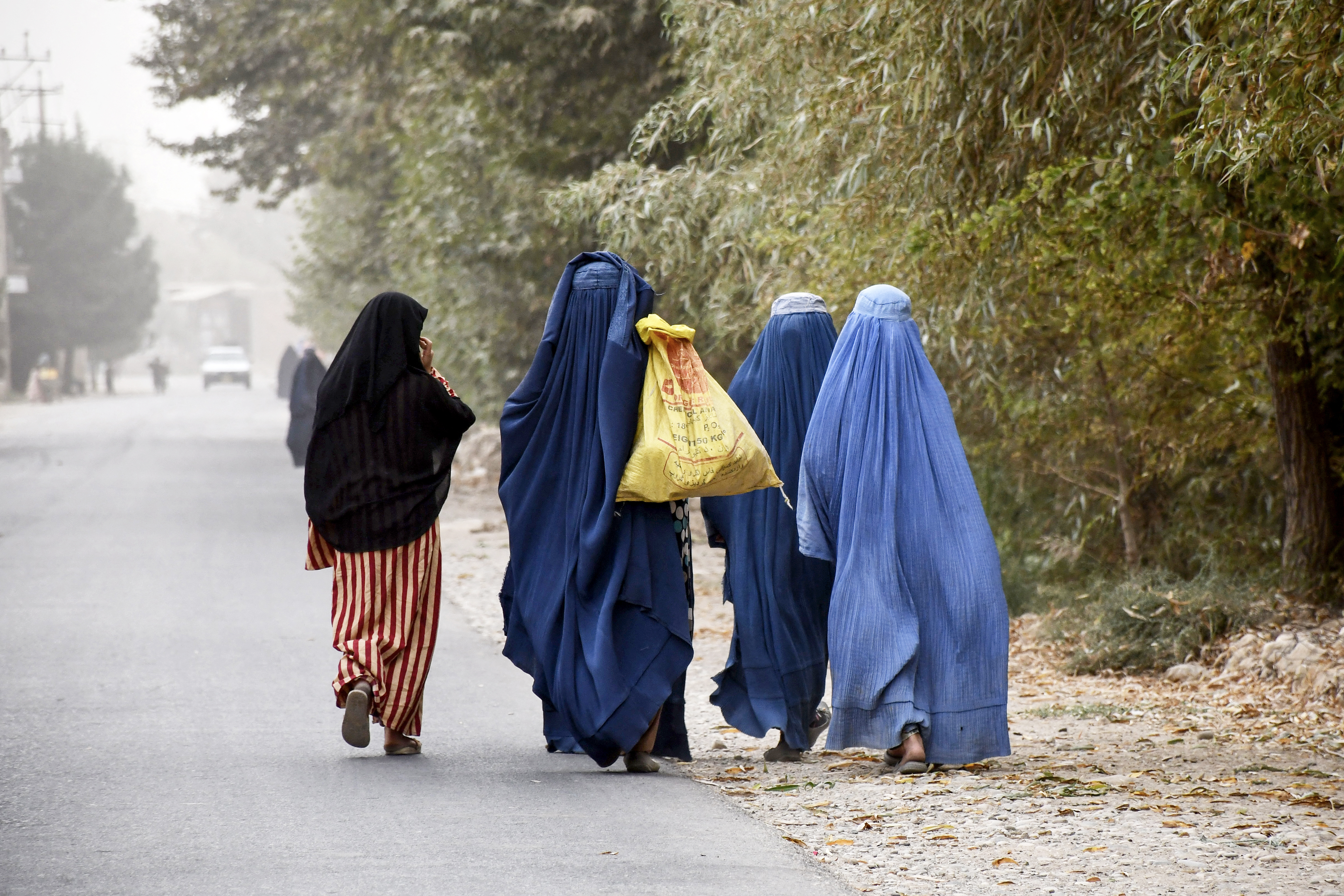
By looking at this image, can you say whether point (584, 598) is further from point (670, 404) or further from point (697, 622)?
point (697, 622)

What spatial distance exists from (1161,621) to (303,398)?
14477mm

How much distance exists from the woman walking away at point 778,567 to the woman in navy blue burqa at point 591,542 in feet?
1.02

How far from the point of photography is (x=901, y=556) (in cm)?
536

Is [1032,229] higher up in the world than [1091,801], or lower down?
higher up

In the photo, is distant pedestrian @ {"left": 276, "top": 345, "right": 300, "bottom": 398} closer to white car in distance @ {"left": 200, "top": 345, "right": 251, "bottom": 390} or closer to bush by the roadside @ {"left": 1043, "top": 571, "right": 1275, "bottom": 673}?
bush by the roadside @ {"left": 1043, "top": 571, "right": 1275, "bottom": 673}

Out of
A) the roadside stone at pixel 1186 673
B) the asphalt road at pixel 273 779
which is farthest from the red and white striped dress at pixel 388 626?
the roadside stone at pixel 1186 673

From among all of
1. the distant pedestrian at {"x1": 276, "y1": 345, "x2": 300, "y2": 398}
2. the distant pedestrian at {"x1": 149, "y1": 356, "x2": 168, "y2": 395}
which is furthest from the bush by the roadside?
the distant pedestrian at {"x1": 149, "y1": 356, "x2": 168, "y2": 395}

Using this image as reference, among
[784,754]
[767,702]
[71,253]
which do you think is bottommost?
[784,754]

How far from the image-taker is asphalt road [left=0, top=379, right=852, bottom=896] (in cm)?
417

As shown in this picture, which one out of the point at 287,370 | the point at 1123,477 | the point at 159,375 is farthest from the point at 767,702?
the point at 159,375

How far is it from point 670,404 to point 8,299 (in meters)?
48.5

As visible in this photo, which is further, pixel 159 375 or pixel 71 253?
pixel 159 375

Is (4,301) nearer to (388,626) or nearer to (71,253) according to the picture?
(71,253)

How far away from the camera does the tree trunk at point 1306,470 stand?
8305 millimetres
